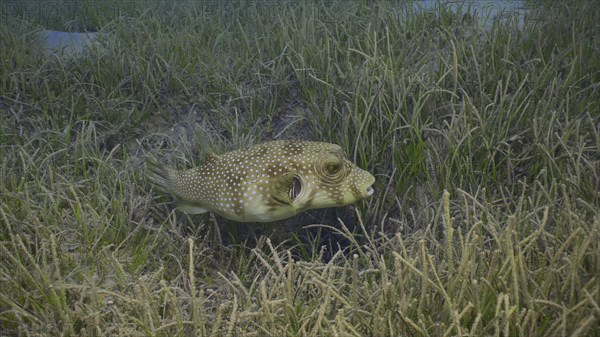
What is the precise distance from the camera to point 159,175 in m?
3.34

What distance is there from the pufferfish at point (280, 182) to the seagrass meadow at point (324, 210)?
Result: 0.21 metres

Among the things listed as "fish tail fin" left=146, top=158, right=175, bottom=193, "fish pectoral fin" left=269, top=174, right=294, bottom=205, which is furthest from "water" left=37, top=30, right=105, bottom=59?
"fish pectoral fin" left=269, top=174, right=294, bottom=205

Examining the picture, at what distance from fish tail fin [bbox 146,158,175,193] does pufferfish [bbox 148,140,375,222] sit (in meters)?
0.31

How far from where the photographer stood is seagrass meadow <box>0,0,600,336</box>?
210 cm

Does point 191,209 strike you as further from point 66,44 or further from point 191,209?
point 66,44

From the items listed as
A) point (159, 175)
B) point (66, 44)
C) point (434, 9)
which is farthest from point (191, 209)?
point (434, 9)

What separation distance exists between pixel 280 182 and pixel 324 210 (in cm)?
73

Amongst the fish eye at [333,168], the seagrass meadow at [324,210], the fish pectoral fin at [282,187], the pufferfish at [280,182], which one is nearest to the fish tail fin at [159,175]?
the seagrass meadow at [324,210]

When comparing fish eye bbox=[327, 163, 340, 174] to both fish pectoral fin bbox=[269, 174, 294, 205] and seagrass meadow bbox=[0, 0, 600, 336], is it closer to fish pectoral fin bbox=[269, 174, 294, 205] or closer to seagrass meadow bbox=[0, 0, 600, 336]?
fish pectoral fin bbox=[269, 174, 294, 205]

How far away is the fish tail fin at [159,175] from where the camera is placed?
3254mm

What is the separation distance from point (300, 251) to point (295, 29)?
9.28ft

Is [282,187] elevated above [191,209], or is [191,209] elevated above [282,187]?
[282,187]

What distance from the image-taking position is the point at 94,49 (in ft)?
17.1

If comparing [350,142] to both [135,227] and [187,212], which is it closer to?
[187,212]
